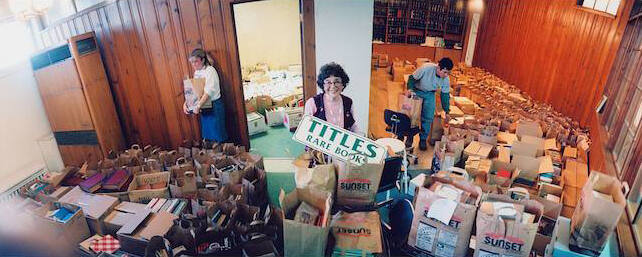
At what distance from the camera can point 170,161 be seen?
133 inches

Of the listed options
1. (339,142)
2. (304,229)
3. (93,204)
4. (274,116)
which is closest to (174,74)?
(274,116)

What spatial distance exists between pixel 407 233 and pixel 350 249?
60 cm

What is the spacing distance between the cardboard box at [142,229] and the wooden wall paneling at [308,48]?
2023mm

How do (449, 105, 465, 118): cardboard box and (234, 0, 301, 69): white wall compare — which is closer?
(449, 105, 465, 118): cardboard box

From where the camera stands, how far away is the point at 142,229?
2.49m

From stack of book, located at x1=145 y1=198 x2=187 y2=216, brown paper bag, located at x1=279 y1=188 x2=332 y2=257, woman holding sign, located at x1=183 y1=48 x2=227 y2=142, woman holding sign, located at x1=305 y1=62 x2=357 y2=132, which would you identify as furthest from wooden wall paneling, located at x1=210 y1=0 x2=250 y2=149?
brown paper bag, located at x1=279 y1=188 x2=332 y2=257

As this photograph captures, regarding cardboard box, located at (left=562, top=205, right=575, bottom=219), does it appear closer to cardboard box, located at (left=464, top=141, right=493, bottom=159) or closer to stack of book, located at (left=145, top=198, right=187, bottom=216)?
cardboard box, located at (left=464, top=141, right=493, bottom=159)

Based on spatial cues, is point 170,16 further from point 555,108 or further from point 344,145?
point 555,108

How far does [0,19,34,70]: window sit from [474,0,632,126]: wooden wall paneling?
6149mm

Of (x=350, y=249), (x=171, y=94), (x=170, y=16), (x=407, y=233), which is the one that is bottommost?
(x=407, y=233)

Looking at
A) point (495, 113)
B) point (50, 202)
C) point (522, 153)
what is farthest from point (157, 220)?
point (495, 113)

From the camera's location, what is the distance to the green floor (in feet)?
14.7

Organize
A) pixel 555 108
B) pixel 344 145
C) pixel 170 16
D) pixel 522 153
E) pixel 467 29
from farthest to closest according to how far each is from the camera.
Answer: pixel 467 29 < pixel 555 108 < pixel 170 16 < pixel 522 153 < pixel 344 145

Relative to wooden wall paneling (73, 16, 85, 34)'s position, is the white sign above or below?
below
